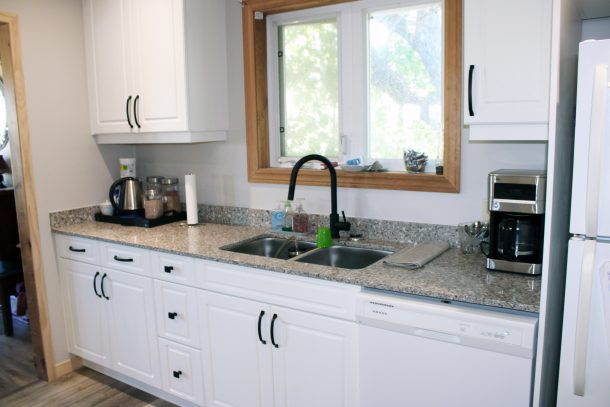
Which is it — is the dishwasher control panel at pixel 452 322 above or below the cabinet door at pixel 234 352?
above

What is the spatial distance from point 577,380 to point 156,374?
1955 mm

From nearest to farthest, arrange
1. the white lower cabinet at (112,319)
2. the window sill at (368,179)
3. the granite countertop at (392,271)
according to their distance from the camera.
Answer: the granite countertop at (392,271) < the window sill at (368,179) < the white lower cabinet at (112,319)

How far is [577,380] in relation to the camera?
1.61m

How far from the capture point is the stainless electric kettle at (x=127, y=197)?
10.4ft

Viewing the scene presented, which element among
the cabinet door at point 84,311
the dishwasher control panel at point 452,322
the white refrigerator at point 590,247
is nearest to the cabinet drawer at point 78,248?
the cabinet door at point 84,311

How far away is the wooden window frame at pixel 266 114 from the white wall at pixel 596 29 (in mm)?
469

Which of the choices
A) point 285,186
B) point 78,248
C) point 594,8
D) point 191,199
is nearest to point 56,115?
point 78,248

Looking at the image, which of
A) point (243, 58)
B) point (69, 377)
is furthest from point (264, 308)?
point (69, 377)

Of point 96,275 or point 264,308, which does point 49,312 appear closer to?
point 96,275

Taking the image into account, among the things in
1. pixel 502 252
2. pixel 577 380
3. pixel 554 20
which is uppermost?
pixel 554 20

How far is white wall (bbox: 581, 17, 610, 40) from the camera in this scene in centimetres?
204

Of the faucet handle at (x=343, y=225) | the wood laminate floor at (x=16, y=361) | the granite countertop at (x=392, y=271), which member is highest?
the faucet handle at (x=343, y=225)

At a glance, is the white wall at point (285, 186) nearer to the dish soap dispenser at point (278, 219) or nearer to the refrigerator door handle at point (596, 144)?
the dish soap dispenser at point (278, 219)

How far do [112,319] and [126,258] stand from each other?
41 centimetres
